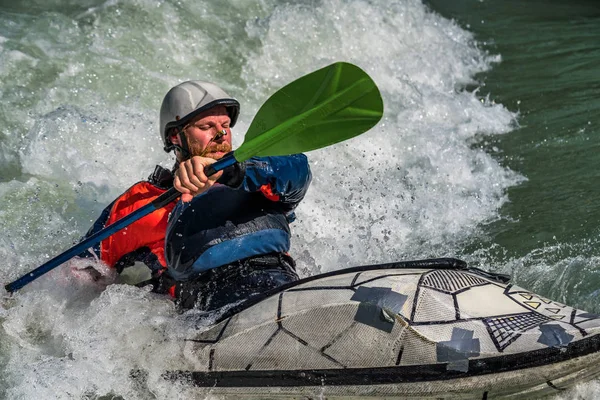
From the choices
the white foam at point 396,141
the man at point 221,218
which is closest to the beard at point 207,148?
the man at point 221,218

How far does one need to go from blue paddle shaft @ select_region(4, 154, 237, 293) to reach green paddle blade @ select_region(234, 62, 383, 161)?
0.64ft

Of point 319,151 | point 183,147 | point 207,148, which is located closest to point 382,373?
point 207,148

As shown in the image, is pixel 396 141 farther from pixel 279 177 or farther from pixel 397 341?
pixel 397 341

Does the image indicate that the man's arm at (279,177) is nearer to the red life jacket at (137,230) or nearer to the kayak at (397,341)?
the kayak at (397,341)

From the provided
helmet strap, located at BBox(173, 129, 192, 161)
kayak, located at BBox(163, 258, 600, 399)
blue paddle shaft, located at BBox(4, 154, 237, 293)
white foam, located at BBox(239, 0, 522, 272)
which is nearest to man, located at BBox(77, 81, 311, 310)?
helmet strap, located at BBox(173, 129, 192, 161)

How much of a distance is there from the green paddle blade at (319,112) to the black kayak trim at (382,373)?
0.86 metres

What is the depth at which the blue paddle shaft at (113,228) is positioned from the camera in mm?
3264

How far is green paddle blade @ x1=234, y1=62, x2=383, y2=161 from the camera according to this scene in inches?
134

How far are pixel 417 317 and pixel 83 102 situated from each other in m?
3.94

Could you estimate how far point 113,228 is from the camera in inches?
144

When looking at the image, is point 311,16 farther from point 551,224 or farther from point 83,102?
point 551,224

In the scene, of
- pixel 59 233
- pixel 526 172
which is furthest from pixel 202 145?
pixel 526 172

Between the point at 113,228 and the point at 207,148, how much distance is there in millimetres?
534

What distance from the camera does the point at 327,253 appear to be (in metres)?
5.06
